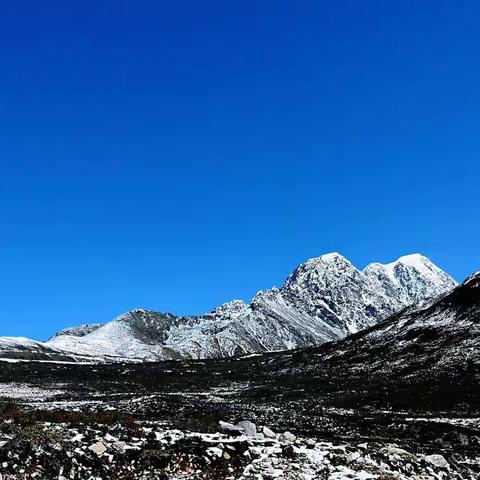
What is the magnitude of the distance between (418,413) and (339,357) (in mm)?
77387

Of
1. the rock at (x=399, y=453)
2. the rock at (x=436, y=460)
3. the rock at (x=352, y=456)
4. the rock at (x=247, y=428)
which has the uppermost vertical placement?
the rock at (x=247, y=428)

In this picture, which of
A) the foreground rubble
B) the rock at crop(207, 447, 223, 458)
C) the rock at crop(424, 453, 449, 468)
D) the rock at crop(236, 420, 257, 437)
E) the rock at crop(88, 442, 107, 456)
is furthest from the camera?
the rock at crop(236, 420, 257, 437)

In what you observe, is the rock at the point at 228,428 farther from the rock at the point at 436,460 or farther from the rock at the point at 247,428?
the rock at the point at 436,460

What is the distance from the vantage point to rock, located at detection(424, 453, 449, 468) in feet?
72.6

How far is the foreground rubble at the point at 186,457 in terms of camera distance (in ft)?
59.3

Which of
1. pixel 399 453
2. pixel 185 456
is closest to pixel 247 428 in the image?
pixel 185 456

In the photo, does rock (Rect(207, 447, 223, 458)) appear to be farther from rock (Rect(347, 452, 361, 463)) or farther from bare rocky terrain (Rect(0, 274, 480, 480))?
rock (Rect(347, 452, 361, 463))

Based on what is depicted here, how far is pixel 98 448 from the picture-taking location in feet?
63.3

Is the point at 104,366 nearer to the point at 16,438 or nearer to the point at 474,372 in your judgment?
the point at 474,372

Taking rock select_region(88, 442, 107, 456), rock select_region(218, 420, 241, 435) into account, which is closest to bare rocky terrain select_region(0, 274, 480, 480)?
rock select_region(88, 442, 107, 456)

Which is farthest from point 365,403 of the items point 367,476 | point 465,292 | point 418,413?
point 465,292

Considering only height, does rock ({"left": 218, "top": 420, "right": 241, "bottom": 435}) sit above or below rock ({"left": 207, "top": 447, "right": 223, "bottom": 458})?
above

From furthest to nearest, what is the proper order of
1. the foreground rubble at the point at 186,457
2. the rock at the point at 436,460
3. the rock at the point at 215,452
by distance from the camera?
the rock at the point at 436,460, the rock at the point at 215,452, the foreground rubble at the point at 186,457

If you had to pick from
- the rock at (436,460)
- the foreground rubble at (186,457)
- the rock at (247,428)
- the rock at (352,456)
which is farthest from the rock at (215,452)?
the rock at (436,460)
